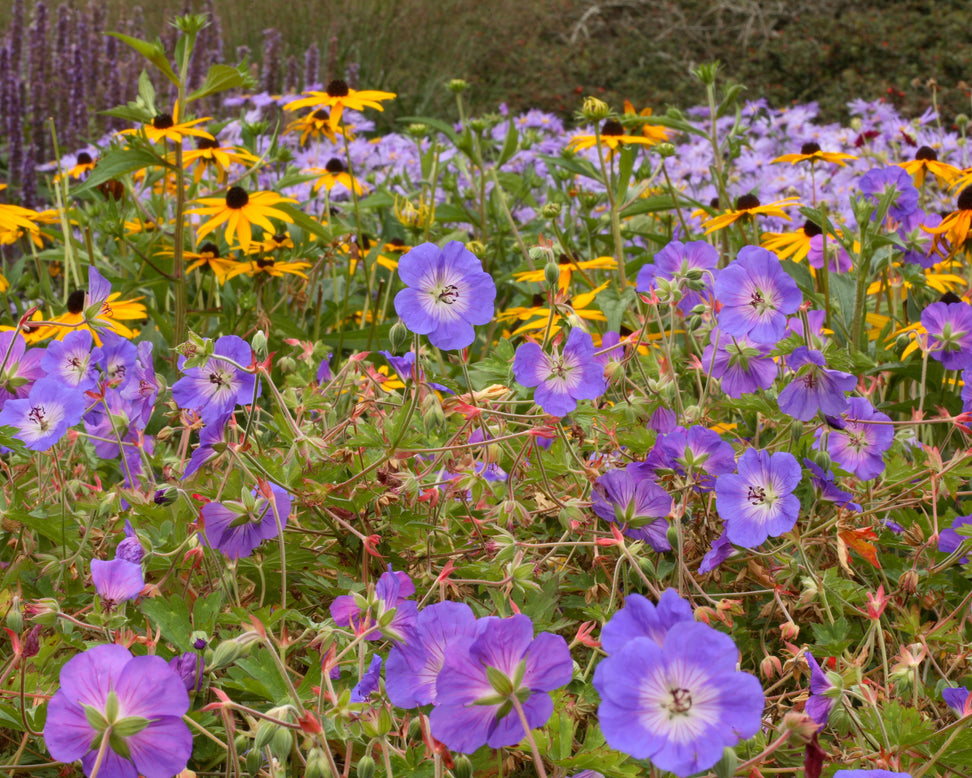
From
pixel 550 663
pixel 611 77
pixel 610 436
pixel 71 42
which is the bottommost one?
pixel 611 77

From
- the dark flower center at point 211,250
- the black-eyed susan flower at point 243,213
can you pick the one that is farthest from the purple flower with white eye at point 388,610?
the dark flower center at point 211,250

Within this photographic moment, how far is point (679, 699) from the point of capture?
0.53 m

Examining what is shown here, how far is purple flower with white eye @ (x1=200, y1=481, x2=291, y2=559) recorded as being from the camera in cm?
87

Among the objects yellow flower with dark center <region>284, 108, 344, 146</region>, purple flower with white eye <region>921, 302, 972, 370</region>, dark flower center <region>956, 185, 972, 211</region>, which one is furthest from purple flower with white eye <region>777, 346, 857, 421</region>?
yellow flower with dark center <region>284, 108, 344, 146</region>

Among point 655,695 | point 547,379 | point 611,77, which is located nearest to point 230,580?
point 547,379

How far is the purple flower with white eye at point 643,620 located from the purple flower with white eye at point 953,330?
820mm

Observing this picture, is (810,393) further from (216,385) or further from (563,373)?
(216,385)

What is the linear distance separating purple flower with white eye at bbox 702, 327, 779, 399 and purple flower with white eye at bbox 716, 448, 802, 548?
20cm

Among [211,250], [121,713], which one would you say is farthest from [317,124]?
[121,713]

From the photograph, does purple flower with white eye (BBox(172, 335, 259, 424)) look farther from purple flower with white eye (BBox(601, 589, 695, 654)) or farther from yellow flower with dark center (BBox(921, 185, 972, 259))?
yellow flower with dark center (BBox(921, 185, 972, 259))

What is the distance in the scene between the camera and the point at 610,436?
1.08 m

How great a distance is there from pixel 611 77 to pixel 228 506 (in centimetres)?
756

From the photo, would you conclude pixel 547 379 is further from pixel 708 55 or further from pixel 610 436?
pixel 708 55

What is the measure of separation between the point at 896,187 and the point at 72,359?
4.13ft
